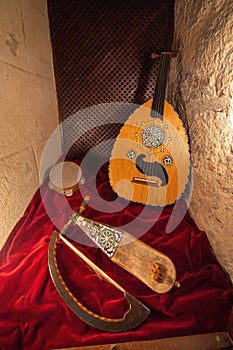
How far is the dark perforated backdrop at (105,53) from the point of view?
Result: 1866 mm

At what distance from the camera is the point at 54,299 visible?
1.13 metres

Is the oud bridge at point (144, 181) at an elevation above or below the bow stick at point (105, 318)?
above

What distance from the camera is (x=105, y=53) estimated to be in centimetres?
201

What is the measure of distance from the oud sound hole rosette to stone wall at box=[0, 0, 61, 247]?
1.01 m

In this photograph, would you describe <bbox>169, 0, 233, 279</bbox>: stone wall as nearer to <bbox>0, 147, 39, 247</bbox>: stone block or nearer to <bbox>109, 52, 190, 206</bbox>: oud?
<bbox>109, 52, 190, 206</bbox>: oud

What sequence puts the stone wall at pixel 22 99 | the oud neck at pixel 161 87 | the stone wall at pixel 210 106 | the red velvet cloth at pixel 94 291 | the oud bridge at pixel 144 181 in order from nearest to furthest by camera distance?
the red velvet cloth at pixel 94 291 < the stone wall at pixel 210 106 < the stone wall at pixel 22 99 < the oud neck at pixel 161 87 < the oud bridge at pixel 144 181

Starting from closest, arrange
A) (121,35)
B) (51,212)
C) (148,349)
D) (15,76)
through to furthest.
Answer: (148,349)
(15,76)
(51,212)
(121,35)

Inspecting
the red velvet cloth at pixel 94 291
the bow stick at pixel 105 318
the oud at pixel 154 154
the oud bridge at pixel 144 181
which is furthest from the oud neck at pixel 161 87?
the bow stick at pixel 105 318

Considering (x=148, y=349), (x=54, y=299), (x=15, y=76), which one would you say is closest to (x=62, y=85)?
(x=15, y=76)

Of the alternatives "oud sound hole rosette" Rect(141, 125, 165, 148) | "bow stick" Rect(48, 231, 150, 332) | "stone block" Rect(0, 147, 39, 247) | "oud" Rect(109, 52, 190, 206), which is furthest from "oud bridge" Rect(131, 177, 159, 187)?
"stone block" Rect(0, 147, 39, 247)

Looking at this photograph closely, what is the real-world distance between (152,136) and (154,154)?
152 millimetres

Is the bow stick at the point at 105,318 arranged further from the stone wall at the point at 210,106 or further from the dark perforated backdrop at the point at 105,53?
the dark perforated backdrop at the point at 105,53

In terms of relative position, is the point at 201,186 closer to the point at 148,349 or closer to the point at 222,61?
the point at 222,61

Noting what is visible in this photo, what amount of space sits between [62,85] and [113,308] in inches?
83.9
